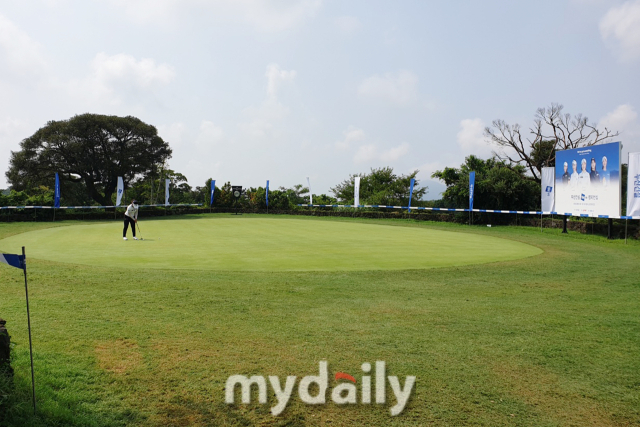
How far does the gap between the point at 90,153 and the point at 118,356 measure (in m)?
44.4

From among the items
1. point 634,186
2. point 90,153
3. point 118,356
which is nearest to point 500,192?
point 634,186

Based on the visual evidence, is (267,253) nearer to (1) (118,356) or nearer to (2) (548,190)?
(1) (118,356)

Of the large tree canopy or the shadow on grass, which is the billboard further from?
the large tree canopy

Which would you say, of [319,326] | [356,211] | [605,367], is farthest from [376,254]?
[356,211]

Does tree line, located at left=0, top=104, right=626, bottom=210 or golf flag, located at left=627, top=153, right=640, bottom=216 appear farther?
tree line, located at left=0, top=104, right=626, bottom=210

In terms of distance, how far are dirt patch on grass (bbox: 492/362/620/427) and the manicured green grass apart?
0.6 inches

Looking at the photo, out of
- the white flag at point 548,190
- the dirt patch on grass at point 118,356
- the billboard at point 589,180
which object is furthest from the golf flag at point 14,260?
the white flag at point 548,190

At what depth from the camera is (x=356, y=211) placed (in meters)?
37.5

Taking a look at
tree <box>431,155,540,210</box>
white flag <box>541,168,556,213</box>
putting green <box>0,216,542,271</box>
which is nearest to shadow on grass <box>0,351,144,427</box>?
putting green <box>0,216,542,271</box>

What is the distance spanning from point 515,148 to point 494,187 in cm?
1970

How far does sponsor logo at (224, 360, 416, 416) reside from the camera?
3645 millimetres

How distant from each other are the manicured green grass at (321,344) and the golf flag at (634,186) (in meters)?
10.0

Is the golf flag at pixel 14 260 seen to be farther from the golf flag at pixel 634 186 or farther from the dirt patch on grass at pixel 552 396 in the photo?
Answer: the golf flag at pixel 634 186

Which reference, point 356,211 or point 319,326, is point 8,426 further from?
point 356,211
